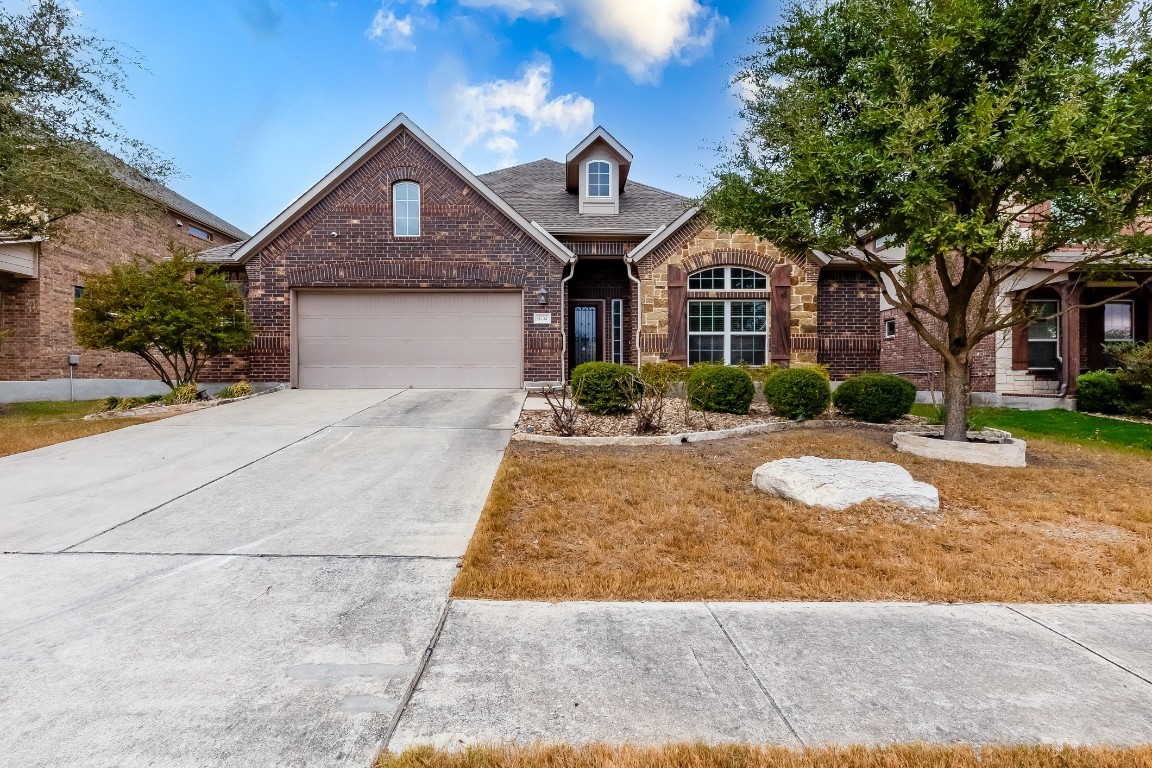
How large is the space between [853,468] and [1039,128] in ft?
12.9

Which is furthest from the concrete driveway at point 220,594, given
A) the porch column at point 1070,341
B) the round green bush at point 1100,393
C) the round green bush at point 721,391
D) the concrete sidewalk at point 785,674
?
the round green bush at point 1100,393

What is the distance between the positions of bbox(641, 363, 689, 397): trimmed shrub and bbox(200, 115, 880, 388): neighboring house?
85 cm

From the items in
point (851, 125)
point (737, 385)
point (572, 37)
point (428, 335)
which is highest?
point (572, 37)

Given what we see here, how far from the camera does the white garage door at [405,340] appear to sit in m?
13.1

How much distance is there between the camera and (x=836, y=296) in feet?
43.6

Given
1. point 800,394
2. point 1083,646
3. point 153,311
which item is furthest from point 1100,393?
point 153,311

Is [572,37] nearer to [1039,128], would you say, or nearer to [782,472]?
[1039,128]

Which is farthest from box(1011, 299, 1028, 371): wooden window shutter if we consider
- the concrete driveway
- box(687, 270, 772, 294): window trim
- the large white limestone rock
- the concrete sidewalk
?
the concrete driveway

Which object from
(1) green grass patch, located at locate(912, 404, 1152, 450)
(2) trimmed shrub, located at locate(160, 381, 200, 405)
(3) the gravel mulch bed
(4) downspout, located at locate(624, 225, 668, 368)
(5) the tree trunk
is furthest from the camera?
(4) downspout, located at locate(624, 225, 668, 368)

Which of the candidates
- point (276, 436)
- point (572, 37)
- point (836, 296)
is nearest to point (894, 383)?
point (836, 296)

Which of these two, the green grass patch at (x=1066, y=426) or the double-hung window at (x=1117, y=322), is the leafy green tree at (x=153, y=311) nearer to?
the green grass patch at (x=1066, y=426)

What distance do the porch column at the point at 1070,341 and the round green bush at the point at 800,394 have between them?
240 inches

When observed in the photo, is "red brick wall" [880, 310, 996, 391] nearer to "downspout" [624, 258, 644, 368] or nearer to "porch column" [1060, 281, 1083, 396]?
"porch column" [1060, 281, 1083, 396]

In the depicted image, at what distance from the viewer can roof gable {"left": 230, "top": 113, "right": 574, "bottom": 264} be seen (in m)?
12.7
